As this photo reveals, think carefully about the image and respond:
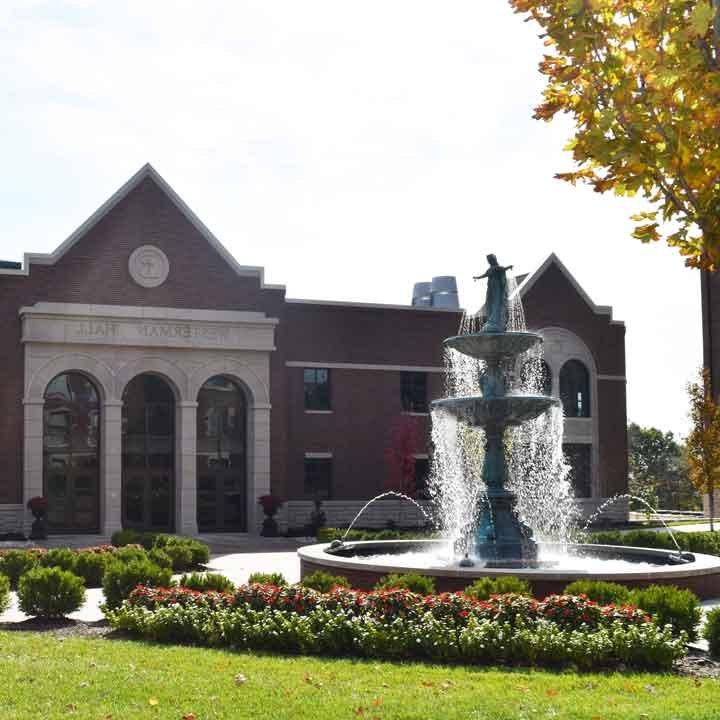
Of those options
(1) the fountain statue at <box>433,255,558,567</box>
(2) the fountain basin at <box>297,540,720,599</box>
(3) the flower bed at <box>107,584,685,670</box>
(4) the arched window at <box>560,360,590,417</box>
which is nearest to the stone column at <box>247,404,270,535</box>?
(4) the arched window at <box>560,360,590,417</box>

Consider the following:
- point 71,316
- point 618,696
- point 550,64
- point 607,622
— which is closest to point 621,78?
point 550,64

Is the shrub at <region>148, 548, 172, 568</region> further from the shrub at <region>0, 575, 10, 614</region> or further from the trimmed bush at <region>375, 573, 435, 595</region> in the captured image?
the trimmed bush at <region>375, 573, 435, 595</region>

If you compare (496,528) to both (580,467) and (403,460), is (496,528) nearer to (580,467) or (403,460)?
(403,460)

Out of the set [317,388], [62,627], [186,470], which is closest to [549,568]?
[62,627]

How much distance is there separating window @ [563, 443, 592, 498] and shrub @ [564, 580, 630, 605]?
108 feet

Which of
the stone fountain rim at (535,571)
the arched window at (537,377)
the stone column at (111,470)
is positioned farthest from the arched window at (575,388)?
the stone fountain rim at (535,571)

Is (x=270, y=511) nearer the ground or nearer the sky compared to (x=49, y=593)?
nearer the sky

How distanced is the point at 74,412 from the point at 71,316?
10.8 ft

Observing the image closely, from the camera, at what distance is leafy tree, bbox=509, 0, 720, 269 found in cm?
721

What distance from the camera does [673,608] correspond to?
43.8 ft

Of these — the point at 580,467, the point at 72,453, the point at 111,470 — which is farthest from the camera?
the point at 580,467

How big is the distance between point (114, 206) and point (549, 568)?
84.6ft

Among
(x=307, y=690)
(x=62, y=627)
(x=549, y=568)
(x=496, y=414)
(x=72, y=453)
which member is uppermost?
(x=496, y=414)

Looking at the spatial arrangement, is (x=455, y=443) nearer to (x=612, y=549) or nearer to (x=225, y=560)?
(x=225, y=560)
